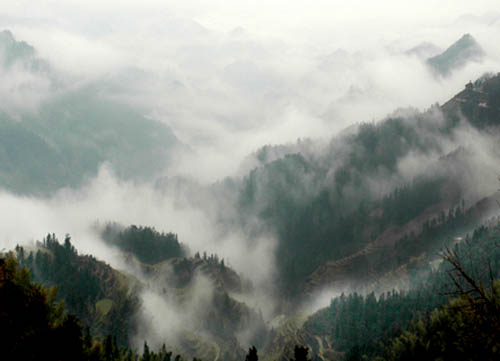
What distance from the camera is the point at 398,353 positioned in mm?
169375

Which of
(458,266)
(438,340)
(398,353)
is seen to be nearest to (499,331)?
(458,266)

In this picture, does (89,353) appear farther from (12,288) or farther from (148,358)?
(148,358)

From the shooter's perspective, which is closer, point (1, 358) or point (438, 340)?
point (1, 358)

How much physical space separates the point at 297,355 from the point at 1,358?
A: 40519 mm

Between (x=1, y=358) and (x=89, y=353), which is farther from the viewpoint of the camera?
(x=89, y=353)

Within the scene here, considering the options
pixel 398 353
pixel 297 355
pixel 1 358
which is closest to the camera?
pixel 1 358

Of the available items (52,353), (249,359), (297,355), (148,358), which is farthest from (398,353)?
(52,353)

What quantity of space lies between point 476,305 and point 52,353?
50.9m

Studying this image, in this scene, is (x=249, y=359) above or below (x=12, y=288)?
below

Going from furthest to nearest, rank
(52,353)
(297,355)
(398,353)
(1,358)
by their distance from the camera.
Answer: (398,353) < (297,355) < (52,353) < (1,358)

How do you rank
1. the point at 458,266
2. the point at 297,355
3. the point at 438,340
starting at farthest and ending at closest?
the point at 438,340, the point at 297,355, the point at 458,266

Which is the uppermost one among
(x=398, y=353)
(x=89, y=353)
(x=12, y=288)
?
(x=12, y=288)

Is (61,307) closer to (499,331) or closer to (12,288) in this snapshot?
(12,288)

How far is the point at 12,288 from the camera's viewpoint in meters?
53.7
